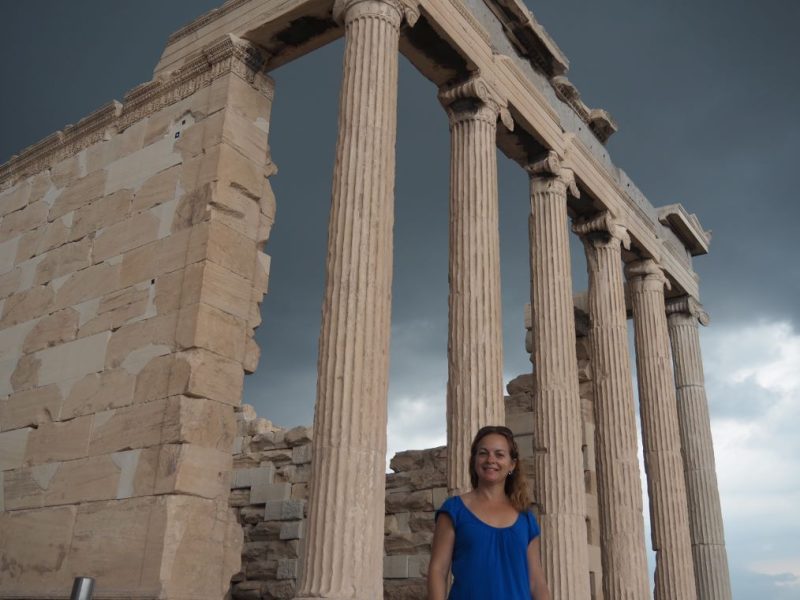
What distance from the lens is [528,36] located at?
1609 centimetres

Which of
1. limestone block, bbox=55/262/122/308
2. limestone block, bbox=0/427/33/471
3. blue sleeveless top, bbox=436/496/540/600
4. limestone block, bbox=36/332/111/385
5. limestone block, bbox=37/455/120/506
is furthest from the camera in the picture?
limestone block, bbox=55/262/122/308

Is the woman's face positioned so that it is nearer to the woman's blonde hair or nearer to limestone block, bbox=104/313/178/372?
the woman's blonde hair

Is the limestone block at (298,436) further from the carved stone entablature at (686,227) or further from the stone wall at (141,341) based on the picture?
the carved stone entablature at (686,227)

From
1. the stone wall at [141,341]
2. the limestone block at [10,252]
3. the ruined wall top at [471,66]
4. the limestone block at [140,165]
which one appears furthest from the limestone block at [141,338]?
the ruined wall top at [471,66]

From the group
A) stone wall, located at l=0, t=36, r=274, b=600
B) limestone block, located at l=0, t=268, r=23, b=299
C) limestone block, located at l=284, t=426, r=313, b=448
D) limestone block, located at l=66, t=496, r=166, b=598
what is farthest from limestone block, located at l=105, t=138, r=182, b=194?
limestone block, located at l=284, t=426, r=313, b=448

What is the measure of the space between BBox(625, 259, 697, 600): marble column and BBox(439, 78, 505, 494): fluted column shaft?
317 inches

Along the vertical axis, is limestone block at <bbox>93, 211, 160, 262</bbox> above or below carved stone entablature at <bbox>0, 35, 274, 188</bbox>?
below

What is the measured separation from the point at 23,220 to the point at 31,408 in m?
4.22

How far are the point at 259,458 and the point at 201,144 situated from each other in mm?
8118

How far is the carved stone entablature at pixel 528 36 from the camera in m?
15.5

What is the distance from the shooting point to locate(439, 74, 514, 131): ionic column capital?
14.0 metres

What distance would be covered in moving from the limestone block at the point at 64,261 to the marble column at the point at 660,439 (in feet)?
43.7

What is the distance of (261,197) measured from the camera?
→ 39.7 feet

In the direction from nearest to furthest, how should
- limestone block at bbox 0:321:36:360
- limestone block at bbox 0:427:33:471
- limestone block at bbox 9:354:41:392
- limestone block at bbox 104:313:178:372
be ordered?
limestone block at bbox 104:313:178:372
limestone block at bbox 0:427:33:471
limestone block at bbox 9:354:41:392
limestone block at bbox 0:321:36:360
